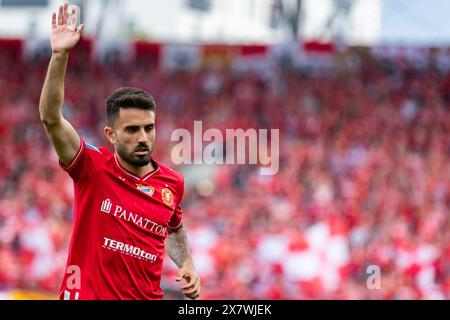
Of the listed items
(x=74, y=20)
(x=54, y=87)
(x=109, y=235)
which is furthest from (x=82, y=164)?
(x=74, y=20)

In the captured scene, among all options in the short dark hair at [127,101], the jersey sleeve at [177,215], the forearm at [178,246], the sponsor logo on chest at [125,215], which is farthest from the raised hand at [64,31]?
the forearm at [178,246]

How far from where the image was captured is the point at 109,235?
4715mm

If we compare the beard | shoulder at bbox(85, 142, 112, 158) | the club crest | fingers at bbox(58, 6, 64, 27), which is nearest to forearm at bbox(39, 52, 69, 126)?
fingers at bbox(58, 6, 64, 27)

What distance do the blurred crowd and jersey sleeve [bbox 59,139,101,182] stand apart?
7112 mm

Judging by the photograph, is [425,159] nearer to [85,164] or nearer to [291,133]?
[291,133]

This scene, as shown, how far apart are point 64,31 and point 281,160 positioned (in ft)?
45.8

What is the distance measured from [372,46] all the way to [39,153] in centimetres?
733

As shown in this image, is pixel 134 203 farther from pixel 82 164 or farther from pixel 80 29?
pixel 80 29

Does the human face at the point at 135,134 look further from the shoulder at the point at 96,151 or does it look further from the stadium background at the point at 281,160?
the stadium background at the point at 281,160

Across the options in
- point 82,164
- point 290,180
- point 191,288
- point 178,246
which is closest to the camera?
point 82,164

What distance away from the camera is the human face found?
15.6ft

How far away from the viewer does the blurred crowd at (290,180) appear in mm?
15266

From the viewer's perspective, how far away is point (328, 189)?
17516 mm

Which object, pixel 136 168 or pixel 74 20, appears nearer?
pixel 74 20
